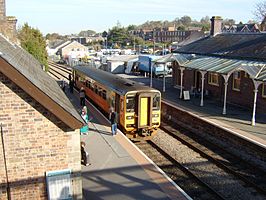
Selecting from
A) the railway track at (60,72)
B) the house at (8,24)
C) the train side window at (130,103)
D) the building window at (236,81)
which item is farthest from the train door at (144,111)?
the railway track at (60,72)

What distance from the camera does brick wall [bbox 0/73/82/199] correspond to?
22.3 feet

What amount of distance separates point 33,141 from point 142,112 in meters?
8.37

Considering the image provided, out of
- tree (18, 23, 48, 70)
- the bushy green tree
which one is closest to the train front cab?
tree (18, 23, 48, 70)

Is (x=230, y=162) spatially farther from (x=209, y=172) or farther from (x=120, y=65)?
(x=120, y=65)

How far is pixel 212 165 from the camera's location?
1293cm

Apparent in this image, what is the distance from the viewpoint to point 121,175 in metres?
10.8

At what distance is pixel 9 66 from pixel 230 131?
11721 mm

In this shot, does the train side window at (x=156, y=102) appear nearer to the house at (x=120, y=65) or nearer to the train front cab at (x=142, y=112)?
the train front cab at (x=142, y=112)

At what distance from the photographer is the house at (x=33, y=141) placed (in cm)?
673

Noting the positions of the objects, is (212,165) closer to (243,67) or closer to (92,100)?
(243,67)

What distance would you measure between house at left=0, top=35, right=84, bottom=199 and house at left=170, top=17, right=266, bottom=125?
12.1 m

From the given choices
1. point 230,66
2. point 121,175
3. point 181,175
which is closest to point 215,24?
point 230,66

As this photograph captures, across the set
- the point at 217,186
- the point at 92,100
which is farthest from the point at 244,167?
the point at 92,100

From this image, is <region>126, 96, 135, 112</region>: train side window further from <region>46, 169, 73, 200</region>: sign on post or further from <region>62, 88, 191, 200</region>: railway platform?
<region>46, 169, 73, 200</region>: sign on post
